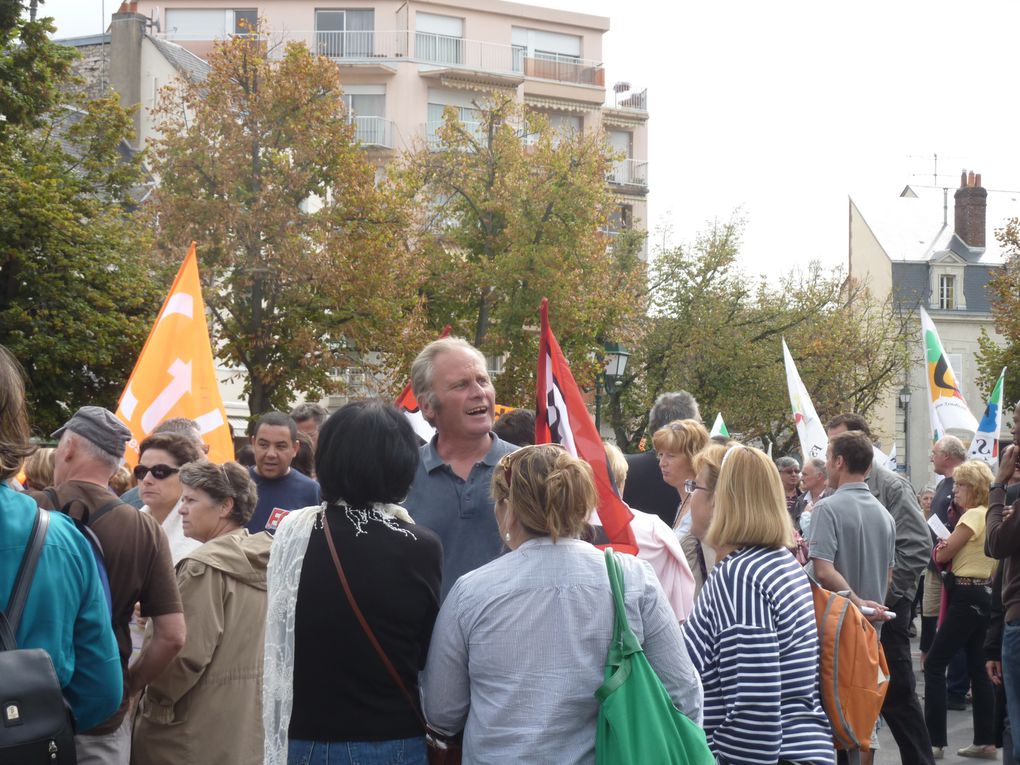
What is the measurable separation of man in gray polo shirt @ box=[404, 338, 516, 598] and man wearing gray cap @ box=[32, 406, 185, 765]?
3.00ft

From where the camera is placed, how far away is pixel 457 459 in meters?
4.84

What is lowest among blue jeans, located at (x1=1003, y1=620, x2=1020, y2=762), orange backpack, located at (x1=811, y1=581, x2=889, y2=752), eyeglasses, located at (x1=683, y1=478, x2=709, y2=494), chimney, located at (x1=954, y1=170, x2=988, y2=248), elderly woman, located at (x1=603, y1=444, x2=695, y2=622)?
blue jeans, located at (x1=1003, y1=620, x2=1020, y2=762)

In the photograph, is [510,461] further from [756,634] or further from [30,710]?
[30,710]

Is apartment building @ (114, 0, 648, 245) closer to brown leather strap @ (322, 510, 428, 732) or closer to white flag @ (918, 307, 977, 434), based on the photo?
white flag @ (918, 307, 977, 434)

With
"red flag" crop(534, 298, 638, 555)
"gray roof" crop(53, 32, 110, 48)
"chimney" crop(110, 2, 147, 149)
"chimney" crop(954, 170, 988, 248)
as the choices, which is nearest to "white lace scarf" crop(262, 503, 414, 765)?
"red flag" crop(534, 298, 638, 555)

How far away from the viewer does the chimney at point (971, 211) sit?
5906cm

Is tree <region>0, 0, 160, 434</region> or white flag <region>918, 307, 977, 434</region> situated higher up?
tree <region>0, 0, 160, 434</region>

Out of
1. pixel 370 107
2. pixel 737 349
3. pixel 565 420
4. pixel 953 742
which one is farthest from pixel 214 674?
pixel 370 107

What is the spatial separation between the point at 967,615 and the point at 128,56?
37.9m

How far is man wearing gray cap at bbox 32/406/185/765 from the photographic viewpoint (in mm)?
4207

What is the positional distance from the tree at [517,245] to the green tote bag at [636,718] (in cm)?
2796

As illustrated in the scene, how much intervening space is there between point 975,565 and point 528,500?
6379 mm

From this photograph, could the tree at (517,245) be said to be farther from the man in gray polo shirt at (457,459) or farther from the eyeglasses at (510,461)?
the eyeglasses at (510,461)

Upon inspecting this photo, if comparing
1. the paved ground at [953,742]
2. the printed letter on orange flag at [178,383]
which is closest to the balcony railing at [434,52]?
the printed letter on orange flag at [178,383]
